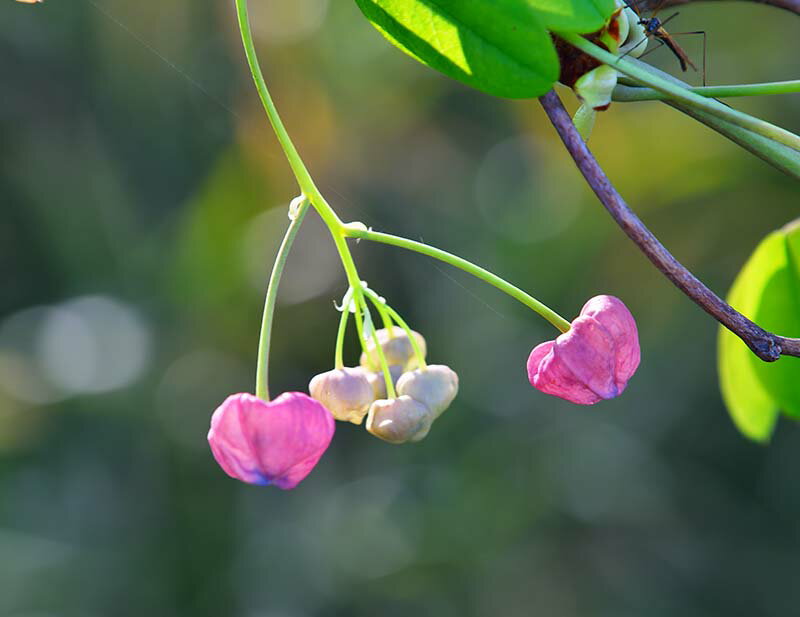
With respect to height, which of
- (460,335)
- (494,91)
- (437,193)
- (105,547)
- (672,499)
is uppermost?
(494,91)

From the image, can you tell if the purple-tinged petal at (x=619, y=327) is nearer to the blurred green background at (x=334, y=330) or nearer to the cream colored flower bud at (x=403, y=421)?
the cream colored flower bud at (x=403, y=421)

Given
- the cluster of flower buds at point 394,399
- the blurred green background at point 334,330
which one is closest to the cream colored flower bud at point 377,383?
the cluster of flower buds at point 394,399

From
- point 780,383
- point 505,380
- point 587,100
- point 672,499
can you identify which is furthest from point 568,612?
point 587,100

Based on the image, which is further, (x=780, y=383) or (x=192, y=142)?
(x=192, y=142)

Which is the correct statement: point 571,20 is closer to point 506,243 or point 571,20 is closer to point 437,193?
point 506,243

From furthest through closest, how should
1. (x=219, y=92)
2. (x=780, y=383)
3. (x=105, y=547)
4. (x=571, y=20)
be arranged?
(x=219, y=92)
(x=105, y=547)
(x=780, y=383)
(x=571, y=20)

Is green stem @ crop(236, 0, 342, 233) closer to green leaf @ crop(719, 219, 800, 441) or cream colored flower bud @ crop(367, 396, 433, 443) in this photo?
cream colored flower bud @ crop(367, 396, 433, 443)

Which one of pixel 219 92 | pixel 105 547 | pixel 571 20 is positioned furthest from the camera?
pixel 219 92

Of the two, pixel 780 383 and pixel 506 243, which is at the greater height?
pixel 780 383
